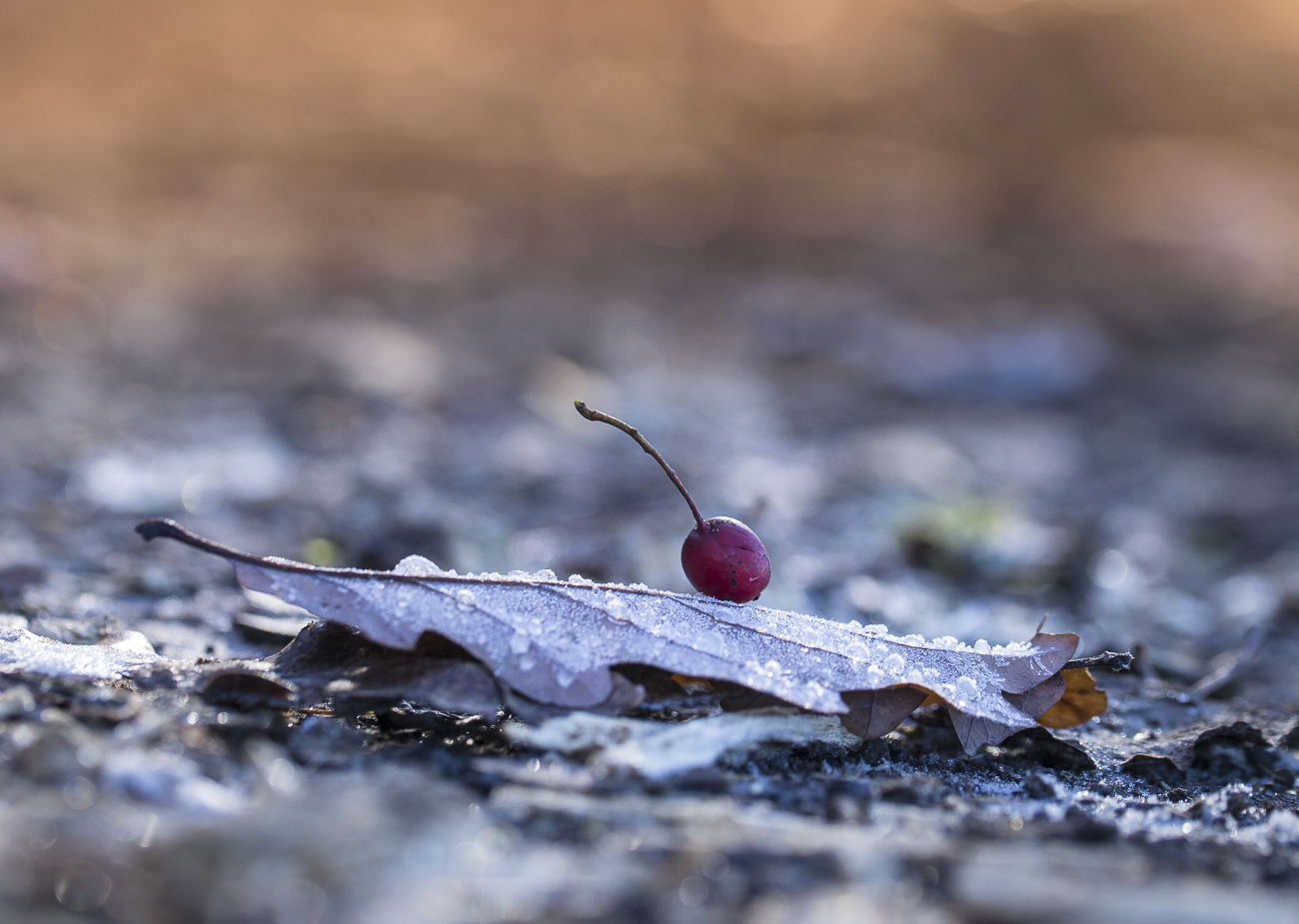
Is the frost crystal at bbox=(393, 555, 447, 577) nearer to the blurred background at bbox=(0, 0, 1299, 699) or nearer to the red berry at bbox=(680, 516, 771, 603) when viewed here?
the red berry at bbox=(680, 516, 771, 603)

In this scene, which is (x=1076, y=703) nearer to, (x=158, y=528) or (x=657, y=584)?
(x=657, y=584)

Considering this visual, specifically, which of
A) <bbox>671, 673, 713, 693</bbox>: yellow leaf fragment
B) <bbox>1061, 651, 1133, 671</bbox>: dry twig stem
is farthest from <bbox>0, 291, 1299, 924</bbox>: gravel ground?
<bbox>1061, 651, 1133, 671</bbox>: dry twig stem

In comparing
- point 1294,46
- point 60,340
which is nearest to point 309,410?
point 60,340

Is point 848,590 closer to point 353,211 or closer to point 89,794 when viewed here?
point 89,794

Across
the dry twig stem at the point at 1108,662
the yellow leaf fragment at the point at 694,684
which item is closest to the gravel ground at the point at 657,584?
the yellow leaf fragment at the point at 694,684

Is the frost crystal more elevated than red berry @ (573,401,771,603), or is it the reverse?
red berry @ (573,401,771,603)

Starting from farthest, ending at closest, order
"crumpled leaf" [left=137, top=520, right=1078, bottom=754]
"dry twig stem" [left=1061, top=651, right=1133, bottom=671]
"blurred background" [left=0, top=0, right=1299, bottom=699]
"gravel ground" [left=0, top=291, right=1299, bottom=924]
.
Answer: "blurred background" [left=0, top=0, right=1299, bottom=699]
"dry twig stem" [left=1061, top=651, right=1133, bottom=671]
"crumpled leaf" [left=137, top=520, right=1078, bottom=754]
"gravel ground" [left=0, top=291, right=1299, bottom=924]

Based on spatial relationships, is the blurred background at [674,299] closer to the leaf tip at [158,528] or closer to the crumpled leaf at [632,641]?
the leaf tip at [158,528]
